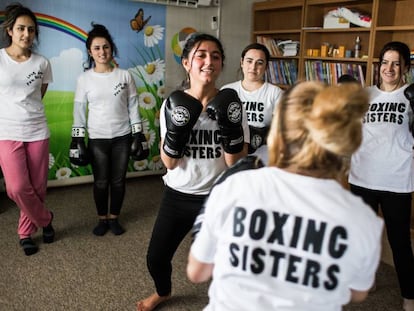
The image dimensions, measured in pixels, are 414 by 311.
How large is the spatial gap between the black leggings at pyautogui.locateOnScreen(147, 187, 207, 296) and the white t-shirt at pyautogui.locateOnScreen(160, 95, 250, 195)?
5cm

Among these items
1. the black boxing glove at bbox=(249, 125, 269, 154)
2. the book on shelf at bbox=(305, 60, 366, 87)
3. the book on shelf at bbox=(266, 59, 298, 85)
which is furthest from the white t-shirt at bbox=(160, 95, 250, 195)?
the book on shelf at bbox=(266, 59, 298, 85)

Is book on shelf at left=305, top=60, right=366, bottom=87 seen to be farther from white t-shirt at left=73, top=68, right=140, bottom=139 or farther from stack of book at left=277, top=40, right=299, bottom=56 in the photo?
white t-shirt at left=73, top=68, right=140, bottom=139

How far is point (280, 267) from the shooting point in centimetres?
95

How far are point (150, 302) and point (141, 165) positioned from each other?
2399 millimetres

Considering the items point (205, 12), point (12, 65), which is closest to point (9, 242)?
point (12, 65)

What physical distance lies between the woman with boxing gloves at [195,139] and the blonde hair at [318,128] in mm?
803

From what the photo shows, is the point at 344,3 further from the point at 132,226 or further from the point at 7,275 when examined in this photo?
the point at 7,275

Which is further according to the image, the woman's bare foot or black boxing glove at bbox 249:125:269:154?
black boxing glove at bbox 249:125:269:154

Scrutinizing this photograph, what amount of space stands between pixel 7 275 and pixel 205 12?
10.7 ft

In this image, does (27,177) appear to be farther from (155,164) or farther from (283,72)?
(283,72)

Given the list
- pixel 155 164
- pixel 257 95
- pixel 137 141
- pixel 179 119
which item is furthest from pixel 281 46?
pixel 179 119

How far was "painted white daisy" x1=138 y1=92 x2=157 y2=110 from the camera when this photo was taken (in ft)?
14.0

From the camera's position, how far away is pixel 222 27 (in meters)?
4.75

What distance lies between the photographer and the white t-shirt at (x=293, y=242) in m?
0.92
